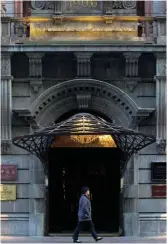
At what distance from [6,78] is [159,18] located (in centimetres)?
545

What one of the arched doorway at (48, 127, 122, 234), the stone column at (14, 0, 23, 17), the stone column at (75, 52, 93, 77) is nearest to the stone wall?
the stone column at (75, 52, 93, 77)

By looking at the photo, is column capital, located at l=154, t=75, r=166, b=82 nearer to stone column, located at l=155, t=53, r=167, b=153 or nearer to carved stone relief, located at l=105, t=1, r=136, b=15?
Answer: stone column, located at l=155, t=53, r=167, b=153

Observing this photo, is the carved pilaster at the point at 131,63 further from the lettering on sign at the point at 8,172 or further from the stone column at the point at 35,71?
the lettering on sign at the point at 8,172

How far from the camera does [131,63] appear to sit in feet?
81.4

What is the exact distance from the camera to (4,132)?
24.7 metres

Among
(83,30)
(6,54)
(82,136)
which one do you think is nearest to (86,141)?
(82,136)

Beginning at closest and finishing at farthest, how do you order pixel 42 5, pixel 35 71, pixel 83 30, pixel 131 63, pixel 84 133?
pixel 84 133 < pixel 131 63 < pixel 35 71 < pixel 83 30 < pixel 42 5

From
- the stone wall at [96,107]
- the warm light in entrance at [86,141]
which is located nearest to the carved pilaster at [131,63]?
the stone wall at [96,107]

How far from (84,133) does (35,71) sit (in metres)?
3.54

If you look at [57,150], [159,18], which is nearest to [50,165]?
[57,150]

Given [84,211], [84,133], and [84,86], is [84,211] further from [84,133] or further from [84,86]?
[84,86]

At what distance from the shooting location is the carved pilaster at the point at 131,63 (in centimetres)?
2466

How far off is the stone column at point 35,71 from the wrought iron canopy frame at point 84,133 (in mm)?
1817

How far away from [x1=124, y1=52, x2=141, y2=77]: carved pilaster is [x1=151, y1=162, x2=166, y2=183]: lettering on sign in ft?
10.1
